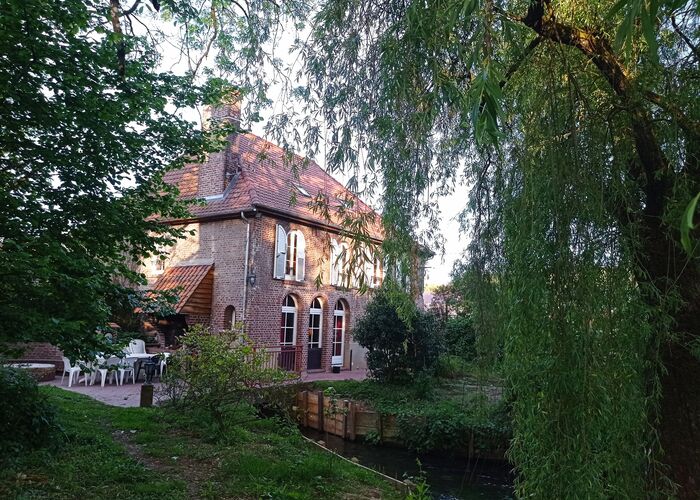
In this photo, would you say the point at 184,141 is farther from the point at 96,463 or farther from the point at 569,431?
the point at 569,431

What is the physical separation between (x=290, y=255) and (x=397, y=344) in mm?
5123

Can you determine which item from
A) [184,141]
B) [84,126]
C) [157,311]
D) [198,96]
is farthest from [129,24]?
[157,311]

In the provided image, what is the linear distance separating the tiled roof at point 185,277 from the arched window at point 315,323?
417cm

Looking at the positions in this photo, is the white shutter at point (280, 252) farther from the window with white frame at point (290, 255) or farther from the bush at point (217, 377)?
the bush at point (217, 377)

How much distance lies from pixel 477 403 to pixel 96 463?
4.40 meters

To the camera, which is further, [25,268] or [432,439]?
[432,439]

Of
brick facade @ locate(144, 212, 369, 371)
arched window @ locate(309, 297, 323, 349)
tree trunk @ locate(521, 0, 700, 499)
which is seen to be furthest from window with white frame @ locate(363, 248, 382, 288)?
arched window @ locate(309, 297, 323, 349)

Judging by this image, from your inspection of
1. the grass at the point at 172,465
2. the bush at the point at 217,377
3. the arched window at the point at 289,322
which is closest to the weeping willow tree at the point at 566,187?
the grass at the point at 172,465

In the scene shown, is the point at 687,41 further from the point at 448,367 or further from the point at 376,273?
the point at 448,367

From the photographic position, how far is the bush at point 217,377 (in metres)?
7.69

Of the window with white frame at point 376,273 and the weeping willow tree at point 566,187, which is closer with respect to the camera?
the weeping willow tree at point 566,187

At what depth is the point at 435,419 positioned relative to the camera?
1127 centimetres

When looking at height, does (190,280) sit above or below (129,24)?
below

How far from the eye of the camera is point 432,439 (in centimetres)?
1098
